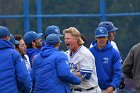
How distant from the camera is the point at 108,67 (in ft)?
39.7

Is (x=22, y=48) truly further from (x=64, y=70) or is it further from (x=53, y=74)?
(x=64, y=70)

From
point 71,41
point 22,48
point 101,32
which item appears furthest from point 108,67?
point 22,48

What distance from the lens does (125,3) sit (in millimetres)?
18047

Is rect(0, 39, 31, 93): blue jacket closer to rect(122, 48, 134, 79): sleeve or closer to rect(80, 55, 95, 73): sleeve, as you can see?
rect(80, 55, 95, 73): sleeve

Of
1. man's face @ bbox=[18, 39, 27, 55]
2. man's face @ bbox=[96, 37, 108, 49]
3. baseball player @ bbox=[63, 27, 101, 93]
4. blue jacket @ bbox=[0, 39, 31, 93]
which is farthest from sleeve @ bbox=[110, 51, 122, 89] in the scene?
blue jacket @ bbox=[0, 39, 31, 93]

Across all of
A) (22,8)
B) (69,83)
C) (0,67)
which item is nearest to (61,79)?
(69,83)

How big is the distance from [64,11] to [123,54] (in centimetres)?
187

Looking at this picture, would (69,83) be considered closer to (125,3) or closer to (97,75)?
(97,75)

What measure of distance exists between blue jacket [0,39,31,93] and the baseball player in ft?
3.55

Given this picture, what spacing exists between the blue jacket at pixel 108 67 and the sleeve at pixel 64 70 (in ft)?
3.58

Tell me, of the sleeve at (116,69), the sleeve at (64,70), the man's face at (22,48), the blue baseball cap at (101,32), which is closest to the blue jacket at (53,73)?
the sleeve at (64,70)

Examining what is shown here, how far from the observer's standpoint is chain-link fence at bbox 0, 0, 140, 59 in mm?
16953

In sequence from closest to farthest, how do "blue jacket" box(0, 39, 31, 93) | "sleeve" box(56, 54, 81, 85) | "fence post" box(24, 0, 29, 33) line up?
"blue jacket" box(0, 39, 31, 93) < "sleeve" box(56, 54, 81, 85) < "fence post" box(24, 0, 29, 33)

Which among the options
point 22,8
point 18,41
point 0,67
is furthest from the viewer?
point 22,8
